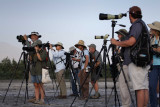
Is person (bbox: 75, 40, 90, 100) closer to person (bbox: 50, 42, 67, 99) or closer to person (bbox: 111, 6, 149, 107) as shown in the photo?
person (bbox: 50, 42, 67, 99)

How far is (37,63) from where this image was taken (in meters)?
9.23

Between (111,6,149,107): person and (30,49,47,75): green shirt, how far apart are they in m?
3.78

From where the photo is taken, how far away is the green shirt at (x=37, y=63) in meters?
9.07

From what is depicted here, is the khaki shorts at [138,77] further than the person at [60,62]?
No

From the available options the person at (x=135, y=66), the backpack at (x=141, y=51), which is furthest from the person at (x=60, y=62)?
the backpack at (x=141, y=51)

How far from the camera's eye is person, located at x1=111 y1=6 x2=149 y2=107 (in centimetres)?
551

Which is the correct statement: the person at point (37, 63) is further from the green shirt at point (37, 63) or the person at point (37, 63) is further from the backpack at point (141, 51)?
the backpack at point (141, 51)

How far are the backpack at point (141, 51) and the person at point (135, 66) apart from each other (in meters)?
0.08

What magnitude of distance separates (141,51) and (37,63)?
14.6ft

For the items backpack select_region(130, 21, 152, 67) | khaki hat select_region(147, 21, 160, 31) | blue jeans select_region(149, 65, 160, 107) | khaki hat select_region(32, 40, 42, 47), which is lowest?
blue jeans select_region(149, 65, 160, 107)

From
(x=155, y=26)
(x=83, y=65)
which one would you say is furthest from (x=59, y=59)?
(x=155, y=26)

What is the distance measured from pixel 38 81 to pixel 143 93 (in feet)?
13.7

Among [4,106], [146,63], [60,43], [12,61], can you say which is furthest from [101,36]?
[12,61]

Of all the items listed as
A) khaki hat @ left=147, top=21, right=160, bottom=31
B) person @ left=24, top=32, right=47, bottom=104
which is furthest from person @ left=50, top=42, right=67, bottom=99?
khaki hat @ left=147, top=21, right=160, bottom=31
